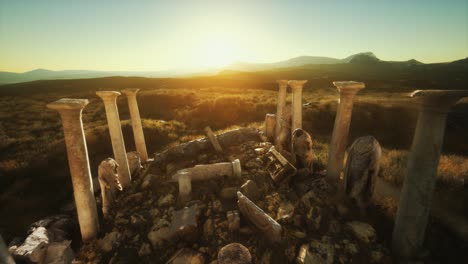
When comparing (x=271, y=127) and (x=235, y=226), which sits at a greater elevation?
(x=271, y=127)

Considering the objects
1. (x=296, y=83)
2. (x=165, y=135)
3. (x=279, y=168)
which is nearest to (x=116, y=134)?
A: (x=279, y=168)

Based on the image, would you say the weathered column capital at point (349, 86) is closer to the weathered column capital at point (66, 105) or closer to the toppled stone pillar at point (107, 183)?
the weathered column capital at point (66, 105)

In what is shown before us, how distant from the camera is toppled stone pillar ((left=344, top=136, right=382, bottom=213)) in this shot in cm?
573

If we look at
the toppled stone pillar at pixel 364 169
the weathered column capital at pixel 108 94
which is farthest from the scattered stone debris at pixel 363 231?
the weathered column capital at pixel 108 94

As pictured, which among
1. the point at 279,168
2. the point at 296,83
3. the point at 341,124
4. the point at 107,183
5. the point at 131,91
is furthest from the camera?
the point at 296,83

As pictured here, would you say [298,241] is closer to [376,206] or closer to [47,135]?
[376,206]

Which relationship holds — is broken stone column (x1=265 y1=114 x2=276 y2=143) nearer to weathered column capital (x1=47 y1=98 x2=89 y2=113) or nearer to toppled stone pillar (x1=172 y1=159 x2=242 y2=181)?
toppled stone pillar (x1=172 y1=159 x2=242 y2=181)

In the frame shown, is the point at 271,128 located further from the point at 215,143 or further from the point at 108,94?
the point at 108,94

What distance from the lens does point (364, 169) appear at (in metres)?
5.82

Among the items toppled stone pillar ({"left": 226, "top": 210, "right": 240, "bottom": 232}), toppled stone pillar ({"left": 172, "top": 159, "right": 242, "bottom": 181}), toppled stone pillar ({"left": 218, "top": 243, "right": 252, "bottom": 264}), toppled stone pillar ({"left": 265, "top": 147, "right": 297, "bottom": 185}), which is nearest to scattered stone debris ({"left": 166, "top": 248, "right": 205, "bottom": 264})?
toppled stone pillar ({"left": 226, "top": 210, "right": 240, "bottom": 232})

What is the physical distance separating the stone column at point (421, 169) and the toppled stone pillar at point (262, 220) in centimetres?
258

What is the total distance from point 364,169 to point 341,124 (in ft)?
4.80

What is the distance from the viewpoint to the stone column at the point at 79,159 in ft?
17.4

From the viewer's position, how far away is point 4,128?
68.3 feet
